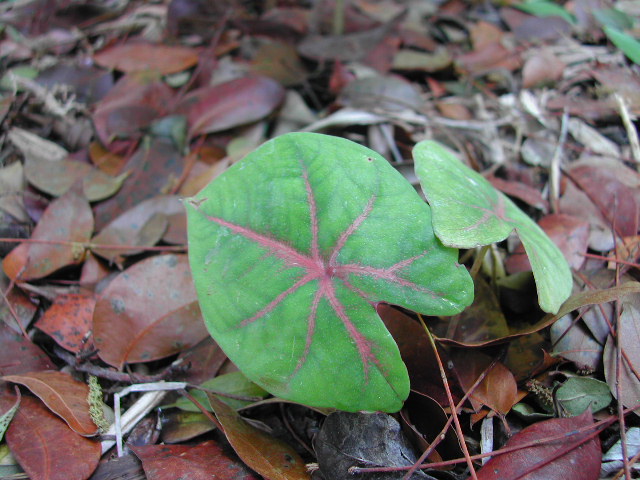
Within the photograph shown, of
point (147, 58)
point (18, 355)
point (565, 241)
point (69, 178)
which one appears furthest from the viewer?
point (147, 58)

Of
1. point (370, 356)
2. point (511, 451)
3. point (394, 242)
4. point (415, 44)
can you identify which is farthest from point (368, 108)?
point (511, 451)

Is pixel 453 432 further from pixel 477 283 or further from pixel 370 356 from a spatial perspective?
pixel 477 283

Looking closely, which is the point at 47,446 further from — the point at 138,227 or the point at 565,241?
the point at 565,241

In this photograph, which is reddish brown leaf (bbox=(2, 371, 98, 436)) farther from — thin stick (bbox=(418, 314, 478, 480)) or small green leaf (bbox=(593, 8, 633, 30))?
small green leaf (bbox=(593, 8, 633, 30))

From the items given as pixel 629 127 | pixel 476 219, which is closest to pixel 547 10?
pixel 629 127

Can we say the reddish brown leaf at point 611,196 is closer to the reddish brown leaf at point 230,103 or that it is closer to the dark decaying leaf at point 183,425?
the reddish brown leaf at point 230,103

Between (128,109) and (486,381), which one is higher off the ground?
(128,109)
